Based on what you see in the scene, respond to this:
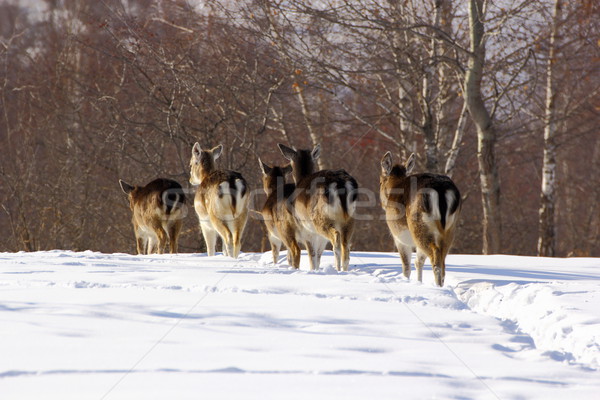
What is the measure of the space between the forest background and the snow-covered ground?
26.4 ft

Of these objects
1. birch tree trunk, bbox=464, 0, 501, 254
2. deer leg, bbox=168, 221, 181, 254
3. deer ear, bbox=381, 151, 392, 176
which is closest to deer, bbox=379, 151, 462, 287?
deer ear, bbox=381, 151, 392, 176

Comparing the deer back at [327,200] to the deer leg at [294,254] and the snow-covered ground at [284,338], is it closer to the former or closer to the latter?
the deer leg at [294,254]

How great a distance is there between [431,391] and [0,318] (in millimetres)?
2809

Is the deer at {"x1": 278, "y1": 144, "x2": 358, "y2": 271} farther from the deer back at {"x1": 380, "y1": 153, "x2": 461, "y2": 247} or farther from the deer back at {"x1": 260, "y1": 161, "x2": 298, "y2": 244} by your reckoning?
the deer back at {"x1": 380, "y1": 153, "x2": 461, "y2": 247}

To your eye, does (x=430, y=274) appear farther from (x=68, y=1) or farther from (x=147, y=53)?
(x=68, y=1)

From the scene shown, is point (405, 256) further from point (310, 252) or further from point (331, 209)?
point (310, 252)

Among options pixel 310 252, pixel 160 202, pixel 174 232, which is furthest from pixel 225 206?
pixel 310 252

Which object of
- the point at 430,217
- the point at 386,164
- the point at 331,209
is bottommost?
the point at 430,217

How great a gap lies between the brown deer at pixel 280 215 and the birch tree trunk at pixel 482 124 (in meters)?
4.80

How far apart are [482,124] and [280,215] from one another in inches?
251

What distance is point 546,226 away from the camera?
63.3 ft

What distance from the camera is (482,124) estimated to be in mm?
15359

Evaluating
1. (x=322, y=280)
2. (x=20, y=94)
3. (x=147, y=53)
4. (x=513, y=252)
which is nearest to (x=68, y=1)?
(x=20, y=94)

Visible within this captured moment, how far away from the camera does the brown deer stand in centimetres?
1061
